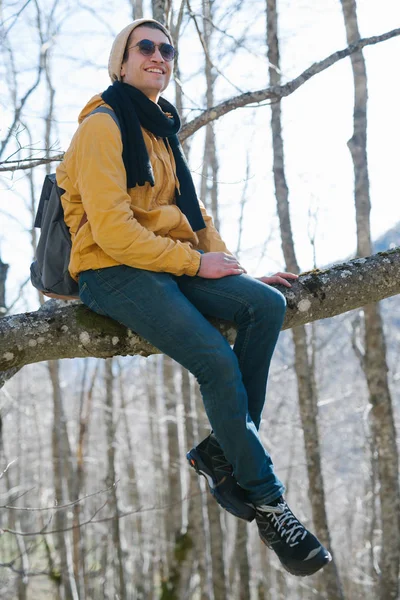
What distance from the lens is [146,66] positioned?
298cm

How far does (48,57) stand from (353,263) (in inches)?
392

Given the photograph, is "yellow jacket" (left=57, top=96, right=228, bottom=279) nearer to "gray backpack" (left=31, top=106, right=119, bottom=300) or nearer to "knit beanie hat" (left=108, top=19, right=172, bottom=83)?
"gray backpack" (left=31, top=106, right=119, bottom=300)

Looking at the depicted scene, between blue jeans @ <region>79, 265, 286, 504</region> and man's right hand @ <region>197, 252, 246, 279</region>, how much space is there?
3cm

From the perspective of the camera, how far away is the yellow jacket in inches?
103

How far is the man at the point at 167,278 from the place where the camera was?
102 inches

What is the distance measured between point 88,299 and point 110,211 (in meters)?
0.43

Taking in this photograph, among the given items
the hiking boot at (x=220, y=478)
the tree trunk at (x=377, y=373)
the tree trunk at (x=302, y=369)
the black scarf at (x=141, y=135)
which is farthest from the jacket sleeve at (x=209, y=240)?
the tree trunk at (x=377, y=373)

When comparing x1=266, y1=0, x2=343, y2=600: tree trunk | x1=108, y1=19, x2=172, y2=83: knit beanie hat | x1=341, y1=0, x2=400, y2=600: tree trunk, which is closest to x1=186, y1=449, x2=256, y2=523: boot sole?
x1=108, y1=19, x2=172, y2=83: knit beanie hat

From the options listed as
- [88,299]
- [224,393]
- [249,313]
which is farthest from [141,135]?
[224,393]

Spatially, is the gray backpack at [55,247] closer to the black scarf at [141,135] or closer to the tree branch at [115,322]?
the tree branch at [115,322]

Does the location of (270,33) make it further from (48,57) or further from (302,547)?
(302,547)

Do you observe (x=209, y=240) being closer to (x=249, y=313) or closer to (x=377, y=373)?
(x=249, y=313)

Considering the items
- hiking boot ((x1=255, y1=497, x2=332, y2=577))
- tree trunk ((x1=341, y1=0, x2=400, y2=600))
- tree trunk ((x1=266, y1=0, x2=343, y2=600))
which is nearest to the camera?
hiking boot ((x1=255, y1=497, x2=332, y2=577))

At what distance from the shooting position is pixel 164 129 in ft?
9.86
